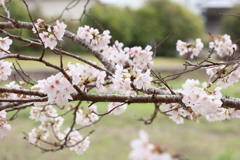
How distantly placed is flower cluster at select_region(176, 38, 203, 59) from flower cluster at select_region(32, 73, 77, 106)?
0.85 metres

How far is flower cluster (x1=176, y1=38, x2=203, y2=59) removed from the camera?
1670mm

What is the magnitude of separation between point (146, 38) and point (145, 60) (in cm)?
1317

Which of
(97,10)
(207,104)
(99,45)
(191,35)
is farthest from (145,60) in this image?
(191,35)

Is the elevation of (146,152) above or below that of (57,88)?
above

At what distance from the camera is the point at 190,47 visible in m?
1.71

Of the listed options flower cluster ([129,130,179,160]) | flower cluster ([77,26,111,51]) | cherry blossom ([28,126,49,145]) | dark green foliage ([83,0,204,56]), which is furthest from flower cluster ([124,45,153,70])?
dark green foliage ([83,0,204,56])

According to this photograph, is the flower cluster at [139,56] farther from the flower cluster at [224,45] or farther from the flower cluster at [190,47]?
the flower cluster at [224,45]

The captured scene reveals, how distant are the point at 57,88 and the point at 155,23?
14189 millimetres

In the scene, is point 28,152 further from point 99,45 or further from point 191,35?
point 191,35

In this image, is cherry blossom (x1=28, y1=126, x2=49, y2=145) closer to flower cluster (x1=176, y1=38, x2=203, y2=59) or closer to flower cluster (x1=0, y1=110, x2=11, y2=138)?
flower cluster (x1=0, y1=110, x2=11, y2=138)

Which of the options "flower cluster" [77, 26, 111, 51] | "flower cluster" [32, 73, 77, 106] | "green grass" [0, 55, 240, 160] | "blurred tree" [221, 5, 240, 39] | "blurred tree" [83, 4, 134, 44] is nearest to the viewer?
"flower cluster" [32, 73, 77, 106]

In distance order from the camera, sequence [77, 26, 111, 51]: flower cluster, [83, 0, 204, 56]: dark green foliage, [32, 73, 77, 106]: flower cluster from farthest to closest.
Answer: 1. [83, 0, 204, 56]: dark green foliage
2. [77, 26, 111, 51]: flower cluster
3. [32, 73, 77, 106]: flower cluster

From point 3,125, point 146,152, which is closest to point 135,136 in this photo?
point 3,125

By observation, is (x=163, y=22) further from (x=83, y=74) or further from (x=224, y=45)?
(x=83, y=74)
